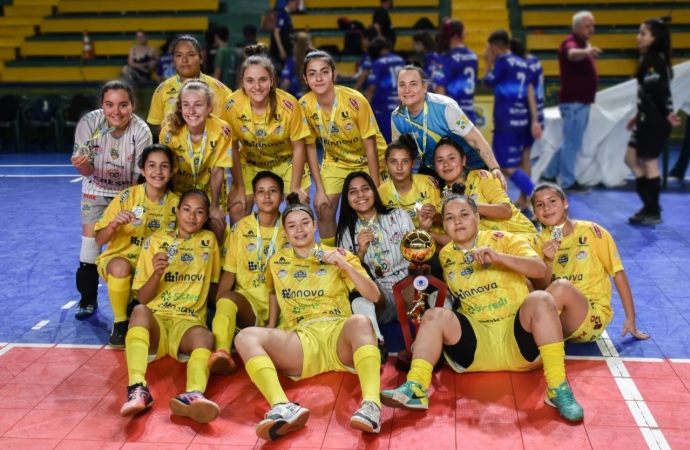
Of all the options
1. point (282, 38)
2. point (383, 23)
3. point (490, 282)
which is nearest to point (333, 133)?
point (490, 282)

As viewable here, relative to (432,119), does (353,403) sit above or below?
below

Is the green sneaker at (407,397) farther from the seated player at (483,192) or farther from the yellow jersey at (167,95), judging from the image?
the yellow jersey at (167,95)

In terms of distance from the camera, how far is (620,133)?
9.69 metres

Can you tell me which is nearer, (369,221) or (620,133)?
(369,221)

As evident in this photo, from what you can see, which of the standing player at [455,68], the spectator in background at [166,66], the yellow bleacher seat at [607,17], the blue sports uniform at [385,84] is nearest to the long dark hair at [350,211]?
the standing player at [455,68]

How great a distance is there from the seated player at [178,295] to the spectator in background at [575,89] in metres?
5.62

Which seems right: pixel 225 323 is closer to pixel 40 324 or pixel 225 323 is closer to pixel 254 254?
pixel 254 254

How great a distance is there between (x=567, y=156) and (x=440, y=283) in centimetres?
563

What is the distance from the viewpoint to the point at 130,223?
16.7 ft

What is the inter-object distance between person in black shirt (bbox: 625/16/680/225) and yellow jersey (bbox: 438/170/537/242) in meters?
3.07

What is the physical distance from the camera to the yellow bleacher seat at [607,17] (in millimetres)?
14367

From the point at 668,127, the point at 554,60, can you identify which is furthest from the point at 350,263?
the point at 554,60

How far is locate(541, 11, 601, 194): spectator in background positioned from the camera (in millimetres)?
8961

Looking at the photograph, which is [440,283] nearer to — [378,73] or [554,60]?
[378,73]
